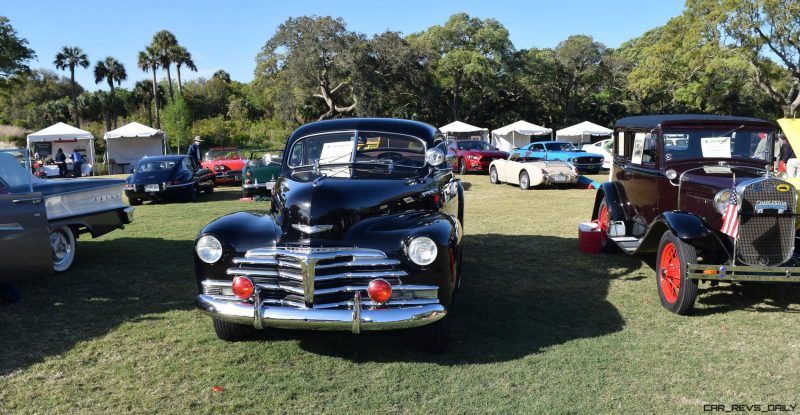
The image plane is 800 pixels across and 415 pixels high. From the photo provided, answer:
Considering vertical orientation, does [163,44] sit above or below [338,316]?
above

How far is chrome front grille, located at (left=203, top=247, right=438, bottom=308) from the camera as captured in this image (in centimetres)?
378

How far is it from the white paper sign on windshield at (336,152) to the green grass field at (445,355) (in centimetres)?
168

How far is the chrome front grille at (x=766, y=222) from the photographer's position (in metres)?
5.00

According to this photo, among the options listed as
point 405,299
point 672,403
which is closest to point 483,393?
point 405,299

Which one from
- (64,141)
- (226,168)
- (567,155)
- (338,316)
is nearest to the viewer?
(338,316)

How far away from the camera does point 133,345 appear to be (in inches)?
173

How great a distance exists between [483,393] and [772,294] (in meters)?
3.96

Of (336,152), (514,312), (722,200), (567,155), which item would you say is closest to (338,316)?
(514,312)

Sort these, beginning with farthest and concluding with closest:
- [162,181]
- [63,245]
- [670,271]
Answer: [162,181] → [63,245] → [670,271]

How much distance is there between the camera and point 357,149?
539cm

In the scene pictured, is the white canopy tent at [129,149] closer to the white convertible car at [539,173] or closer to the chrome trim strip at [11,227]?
the white convertible car at [539,173]

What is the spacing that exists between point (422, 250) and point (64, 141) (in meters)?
28.2

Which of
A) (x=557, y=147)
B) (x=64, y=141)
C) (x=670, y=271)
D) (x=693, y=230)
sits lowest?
(x=670, y=271)

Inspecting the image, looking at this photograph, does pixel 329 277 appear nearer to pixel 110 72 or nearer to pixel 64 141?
pixel 64 141
